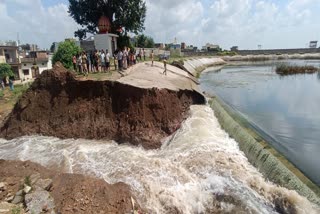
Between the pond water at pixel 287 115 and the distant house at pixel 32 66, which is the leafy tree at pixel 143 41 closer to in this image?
the distant house at pixel 32 66

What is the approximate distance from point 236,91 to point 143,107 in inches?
581

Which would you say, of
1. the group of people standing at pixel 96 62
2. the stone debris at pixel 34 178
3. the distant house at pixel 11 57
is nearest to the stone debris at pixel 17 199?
the stone debris at pixel 34 178

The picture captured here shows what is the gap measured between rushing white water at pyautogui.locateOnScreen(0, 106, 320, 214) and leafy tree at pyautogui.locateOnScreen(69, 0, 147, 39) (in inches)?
1238

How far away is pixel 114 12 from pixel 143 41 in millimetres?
29151

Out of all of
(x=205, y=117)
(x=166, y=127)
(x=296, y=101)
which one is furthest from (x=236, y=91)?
(x=166, y=127)

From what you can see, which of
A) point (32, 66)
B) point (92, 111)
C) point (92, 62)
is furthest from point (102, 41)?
point (32, 66)

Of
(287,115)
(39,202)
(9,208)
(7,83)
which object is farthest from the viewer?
(7,83)

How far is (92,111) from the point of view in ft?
49.0

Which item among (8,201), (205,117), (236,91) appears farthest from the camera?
(236,91)

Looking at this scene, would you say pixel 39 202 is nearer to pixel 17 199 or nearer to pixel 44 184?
pixel 17 199

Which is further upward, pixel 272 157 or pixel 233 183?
pixel 272 157

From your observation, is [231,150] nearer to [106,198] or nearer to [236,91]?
[106,198]

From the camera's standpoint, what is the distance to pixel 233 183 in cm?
941

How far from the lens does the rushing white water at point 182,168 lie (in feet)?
27.6
